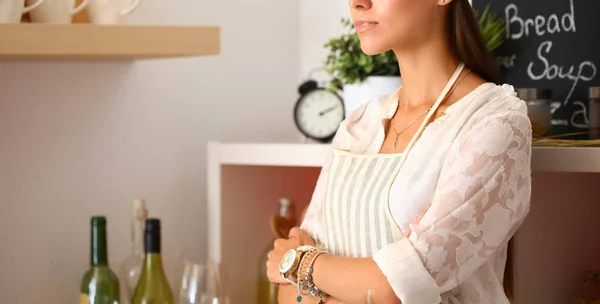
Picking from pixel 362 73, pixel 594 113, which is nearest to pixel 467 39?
pixel 594 113

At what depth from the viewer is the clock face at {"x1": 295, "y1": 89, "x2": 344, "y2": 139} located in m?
2.15

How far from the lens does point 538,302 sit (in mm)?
1666

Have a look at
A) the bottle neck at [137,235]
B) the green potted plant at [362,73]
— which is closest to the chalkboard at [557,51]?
the green potted plant at [362,73]

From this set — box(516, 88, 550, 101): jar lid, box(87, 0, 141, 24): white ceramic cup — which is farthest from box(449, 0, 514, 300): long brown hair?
box(87, 0, 141, 24): white ceramic cup

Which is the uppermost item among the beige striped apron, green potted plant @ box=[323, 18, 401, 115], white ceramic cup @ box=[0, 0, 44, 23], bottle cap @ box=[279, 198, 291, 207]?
white ceramic cup @ box=[0, 0, 44, 23]

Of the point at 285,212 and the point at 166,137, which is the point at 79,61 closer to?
the point at 166,137

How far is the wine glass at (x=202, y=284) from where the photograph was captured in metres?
1.84

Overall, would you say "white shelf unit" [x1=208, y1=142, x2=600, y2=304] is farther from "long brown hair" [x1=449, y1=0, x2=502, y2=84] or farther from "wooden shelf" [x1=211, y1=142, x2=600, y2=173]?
"long brown hair" [x1=449, y1=0, x2=502, y2=84]

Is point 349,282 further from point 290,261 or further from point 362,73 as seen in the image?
point 362,73

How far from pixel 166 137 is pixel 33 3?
0.62 metres

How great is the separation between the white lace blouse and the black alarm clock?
2.12ft

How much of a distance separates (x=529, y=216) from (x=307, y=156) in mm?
531

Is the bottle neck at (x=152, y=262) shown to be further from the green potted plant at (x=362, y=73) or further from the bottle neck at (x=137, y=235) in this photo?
the green potted plant at (x=362, y=73)

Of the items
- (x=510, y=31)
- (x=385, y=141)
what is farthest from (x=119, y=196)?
(x=510, y=31)
